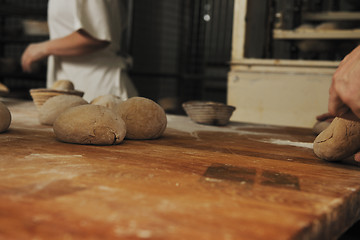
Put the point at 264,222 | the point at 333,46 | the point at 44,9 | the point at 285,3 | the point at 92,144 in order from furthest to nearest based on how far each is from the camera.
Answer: the point at 44,9 < the point at 285,3 < the point at 333,46 < the point at 92,144 < the point at 264,222

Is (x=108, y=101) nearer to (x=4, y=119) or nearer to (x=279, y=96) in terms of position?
(x=4, y=119)

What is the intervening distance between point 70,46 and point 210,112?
128 centimetres

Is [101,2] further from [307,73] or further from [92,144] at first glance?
[92,144]

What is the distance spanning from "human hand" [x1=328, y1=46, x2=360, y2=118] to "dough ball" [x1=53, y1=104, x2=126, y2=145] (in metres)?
0.51

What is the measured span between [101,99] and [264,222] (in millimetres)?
1027

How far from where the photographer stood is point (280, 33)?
102 inches

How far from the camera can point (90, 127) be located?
36.4 inches

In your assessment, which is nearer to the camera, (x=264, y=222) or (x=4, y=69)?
(x=264, y=222)

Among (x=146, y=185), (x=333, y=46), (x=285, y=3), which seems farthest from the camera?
(x=285, y=3)

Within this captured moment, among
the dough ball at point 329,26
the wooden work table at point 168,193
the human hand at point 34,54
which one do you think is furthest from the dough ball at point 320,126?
the human hand at point 34,54

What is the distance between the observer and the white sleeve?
2325mm

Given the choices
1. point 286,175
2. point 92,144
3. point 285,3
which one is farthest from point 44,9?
point 286,175

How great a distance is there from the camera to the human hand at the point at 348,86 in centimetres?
69

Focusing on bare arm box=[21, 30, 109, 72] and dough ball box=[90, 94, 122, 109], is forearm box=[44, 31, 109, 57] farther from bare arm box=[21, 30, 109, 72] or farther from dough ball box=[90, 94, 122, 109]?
dough ball box=[90, 94, 122, 109]
